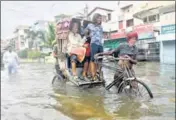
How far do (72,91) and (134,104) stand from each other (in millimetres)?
2432

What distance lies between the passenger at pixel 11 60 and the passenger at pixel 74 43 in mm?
5761

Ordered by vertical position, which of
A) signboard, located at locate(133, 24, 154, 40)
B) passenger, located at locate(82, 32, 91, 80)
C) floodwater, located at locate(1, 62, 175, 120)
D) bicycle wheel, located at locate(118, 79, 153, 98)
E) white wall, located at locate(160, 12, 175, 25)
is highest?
white wall, located at locate(160, 12, 175, 25)

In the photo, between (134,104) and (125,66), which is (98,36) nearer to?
(125,66)

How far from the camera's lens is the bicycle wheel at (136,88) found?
730cm

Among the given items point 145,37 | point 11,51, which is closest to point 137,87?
point 11,51

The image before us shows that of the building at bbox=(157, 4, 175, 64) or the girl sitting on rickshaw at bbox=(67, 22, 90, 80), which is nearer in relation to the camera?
the girl sitting on rickshaw at bbox=(67, 22, 90, 80)

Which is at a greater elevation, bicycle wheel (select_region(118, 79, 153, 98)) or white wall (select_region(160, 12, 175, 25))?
white wall (select_region(160, 12, 175, 25))

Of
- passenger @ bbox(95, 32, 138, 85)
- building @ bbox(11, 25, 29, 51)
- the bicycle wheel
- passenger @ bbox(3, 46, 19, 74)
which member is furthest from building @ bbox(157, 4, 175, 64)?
building @ bbox(11, 25, 29, 51)

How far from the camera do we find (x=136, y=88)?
24.1ft

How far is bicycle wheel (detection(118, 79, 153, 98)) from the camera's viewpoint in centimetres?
730

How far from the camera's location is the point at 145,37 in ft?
107

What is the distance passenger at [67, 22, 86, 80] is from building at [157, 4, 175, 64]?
18779mm

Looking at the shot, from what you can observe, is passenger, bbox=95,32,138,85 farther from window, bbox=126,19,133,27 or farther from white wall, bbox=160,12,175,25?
window, bbox=126,19,133,27

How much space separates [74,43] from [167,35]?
19848 millimetres
